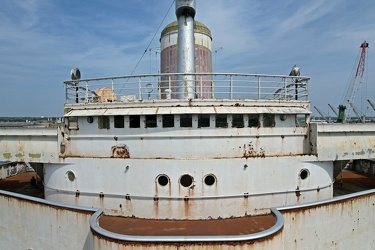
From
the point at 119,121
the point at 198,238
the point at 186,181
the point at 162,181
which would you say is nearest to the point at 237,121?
the point at 186,181

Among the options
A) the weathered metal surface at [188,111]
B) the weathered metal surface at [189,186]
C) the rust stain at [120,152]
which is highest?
the weathered metal surface at [188,111]

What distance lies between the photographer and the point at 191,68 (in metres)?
12.1

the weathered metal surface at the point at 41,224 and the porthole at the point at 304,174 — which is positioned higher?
the porthole at the point at 304,174

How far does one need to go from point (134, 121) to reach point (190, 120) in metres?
2.30

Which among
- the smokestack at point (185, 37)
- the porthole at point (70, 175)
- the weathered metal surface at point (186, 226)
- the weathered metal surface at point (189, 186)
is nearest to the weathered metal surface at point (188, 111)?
the weathered metal surface at point (189, 186)

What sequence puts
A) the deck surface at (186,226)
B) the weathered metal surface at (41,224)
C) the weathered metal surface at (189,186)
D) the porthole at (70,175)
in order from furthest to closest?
the porthole at (70,175) → the weathered metal surface at (189,186) → the weathered metal surface at (41,224) → the deck surface at (186,226)

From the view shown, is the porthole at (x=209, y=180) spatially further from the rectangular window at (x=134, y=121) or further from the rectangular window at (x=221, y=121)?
the rectangular window at (x=134, y=121)

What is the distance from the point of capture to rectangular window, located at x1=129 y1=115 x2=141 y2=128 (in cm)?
942

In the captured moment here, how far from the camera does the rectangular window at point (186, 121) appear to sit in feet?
30.0

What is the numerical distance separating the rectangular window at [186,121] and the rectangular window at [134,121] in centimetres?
176

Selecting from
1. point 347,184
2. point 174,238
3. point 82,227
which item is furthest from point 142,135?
point 347,184

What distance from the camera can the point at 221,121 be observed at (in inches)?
367

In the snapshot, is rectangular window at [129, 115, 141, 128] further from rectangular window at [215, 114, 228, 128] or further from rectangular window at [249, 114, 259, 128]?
rectangular window at [249, 114, 259, 128]

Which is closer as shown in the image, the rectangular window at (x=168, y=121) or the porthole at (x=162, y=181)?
the porthole at (x=162, y=181)
